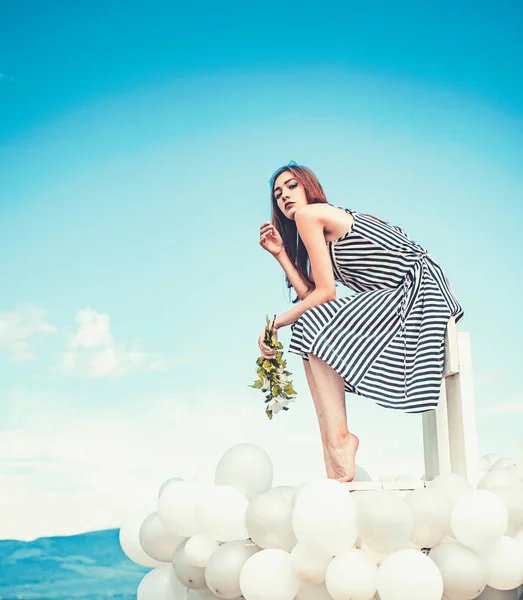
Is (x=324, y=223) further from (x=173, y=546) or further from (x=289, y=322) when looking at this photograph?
(x=173, y=546)

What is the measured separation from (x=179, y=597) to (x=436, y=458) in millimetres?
1184

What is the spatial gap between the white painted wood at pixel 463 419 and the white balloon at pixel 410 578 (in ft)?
2.31

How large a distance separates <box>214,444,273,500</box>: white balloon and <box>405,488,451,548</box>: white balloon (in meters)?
0.51

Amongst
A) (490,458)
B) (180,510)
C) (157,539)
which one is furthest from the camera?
(490,458)

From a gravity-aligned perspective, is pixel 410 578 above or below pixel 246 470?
below

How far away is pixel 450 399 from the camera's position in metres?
2.89

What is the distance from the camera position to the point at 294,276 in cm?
315

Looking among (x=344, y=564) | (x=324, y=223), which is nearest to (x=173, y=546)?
(x=344, y=564)

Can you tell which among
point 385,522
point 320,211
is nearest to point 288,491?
point 385,522

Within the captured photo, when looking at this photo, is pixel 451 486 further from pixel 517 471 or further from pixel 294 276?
pixel 294 276

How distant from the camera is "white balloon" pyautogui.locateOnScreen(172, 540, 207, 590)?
2.42 metres

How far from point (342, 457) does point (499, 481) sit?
584 mm

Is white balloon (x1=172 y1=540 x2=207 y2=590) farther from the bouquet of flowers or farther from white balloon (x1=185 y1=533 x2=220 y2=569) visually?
the bouquet of flowers

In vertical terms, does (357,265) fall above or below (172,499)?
above
